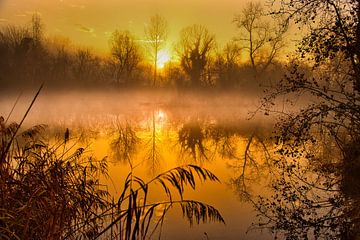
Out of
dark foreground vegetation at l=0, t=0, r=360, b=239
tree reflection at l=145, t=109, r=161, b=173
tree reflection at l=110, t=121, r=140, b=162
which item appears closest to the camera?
dark foreground vegetation at l=0, t=0, r=360, b=239

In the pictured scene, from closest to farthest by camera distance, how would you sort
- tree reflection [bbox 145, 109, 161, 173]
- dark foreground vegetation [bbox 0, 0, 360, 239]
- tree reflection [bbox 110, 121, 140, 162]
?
dark foreground vegetation [bbox 0, 0, 360, 239]
tree reflection [bbox 145, 109, 161, 173]
tree reflection [bbox 110, 121, 140, 162]

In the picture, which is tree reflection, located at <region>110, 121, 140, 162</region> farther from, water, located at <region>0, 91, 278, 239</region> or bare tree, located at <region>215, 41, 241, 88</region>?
bare tree, located at <region>215, 41, 241, 88</region>

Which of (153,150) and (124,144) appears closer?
(153,150)

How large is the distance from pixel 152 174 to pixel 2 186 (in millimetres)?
8607

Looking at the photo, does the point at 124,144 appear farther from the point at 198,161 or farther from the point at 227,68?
the point at 227,68

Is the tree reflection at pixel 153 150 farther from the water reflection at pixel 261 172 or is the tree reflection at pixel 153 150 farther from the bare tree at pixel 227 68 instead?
the bare tree at pixel 227 68

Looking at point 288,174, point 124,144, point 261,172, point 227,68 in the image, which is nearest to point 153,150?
point 124,144

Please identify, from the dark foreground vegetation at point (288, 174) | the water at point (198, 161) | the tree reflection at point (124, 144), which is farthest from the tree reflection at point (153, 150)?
the dark foreground vegetation at point (288, 174)

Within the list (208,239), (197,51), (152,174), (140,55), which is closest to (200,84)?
(197,51)

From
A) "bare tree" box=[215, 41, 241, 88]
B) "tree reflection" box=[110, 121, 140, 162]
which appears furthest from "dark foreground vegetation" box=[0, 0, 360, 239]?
"bare tree" box=[215, 41, 241, 88]

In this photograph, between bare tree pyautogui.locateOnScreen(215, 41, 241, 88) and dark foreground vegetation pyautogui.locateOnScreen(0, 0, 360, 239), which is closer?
dark foreground vegetation pyautogui.locateOnScreen(0, 0, 360, 239)

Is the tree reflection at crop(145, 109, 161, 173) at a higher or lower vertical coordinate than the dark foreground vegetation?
lower

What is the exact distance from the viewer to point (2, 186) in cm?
381

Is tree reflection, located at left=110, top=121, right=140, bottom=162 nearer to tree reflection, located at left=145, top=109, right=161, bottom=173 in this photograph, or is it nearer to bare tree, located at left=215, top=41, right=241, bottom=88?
tree reflection, located at left=145, top=109, right=161, bottom=173
